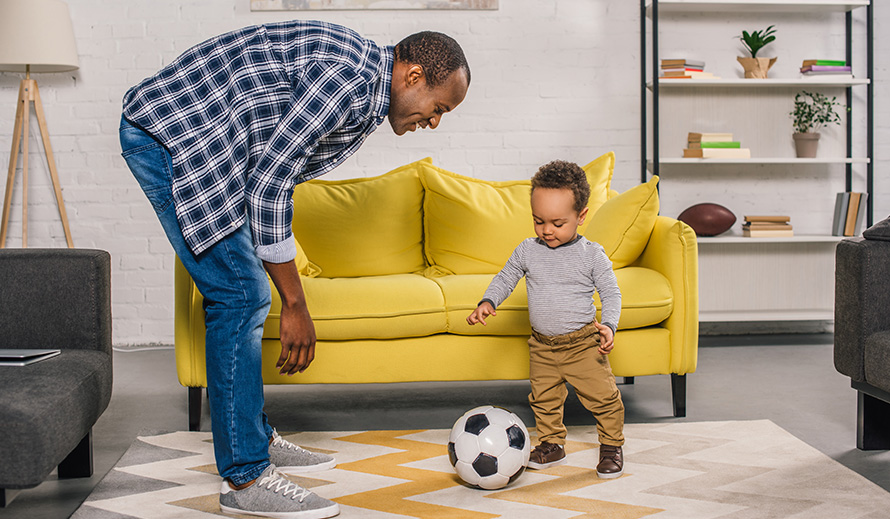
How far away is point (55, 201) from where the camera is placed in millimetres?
3914

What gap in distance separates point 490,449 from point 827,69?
3.04m

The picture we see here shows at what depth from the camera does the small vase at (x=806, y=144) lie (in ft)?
12.8

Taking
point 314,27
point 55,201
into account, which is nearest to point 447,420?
point 314,27

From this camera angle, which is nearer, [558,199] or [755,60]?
[558,199]

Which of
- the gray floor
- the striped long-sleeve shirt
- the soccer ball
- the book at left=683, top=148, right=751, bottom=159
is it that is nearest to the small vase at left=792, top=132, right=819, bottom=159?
the book at left=683, top=148, right=751, bottom=159

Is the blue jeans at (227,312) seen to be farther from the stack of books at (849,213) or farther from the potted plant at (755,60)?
the stack of books at (849,213)

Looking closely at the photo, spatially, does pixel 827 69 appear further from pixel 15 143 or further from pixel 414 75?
pixel 15 143

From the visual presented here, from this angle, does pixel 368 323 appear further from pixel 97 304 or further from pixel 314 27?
pixel 314 27

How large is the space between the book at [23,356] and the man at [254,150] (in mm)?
464

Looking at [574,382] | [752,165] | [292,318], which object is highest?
[752,165]

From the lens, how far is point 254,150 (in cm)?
164

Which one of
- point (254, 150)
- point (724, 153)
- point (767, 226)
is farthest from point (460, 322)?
point (767, 226)

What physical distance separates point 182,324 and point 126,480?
570mm

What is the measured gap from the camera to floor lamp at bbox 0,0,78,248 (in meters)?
3.40
